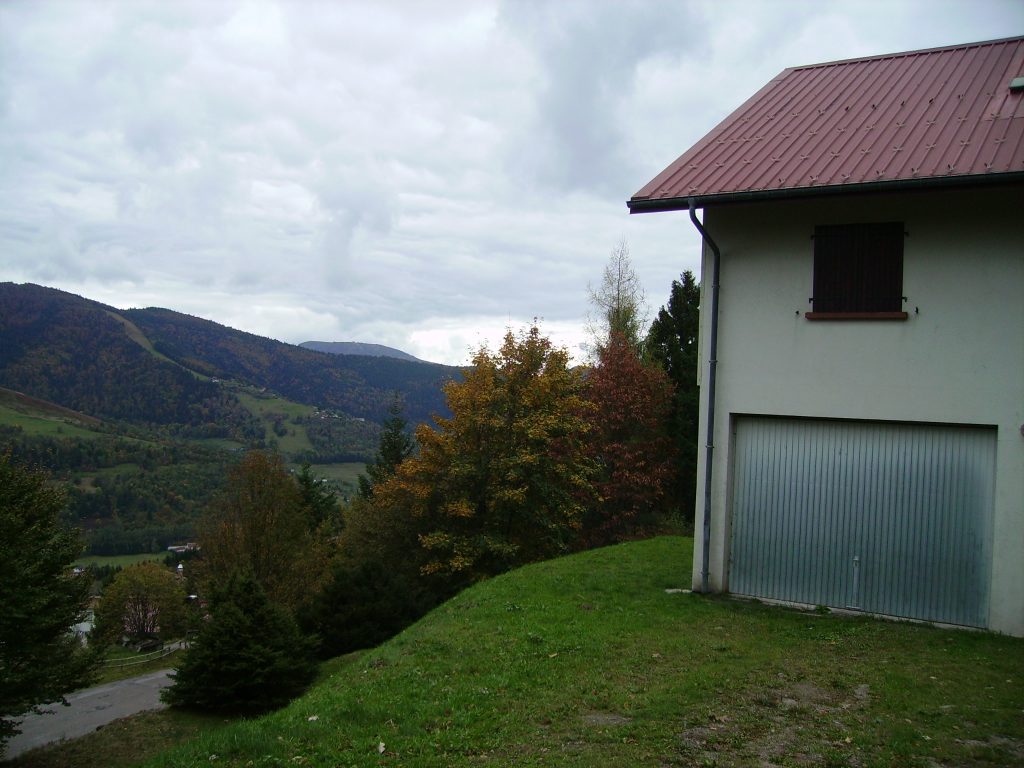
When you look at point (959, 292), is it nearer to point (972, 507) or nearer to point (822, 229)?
point (822, 229)

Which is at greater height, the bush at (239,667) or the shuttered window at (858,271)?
the shuttered window at (858,271)

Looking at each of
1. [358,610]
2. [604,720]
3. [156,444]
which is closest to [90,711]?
[358,610]

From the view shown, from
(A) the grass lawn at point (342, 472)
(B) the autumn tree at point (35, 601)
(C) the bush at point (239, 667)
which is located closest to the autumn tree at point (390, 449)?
(B) the autumn tree at point (35, 601)

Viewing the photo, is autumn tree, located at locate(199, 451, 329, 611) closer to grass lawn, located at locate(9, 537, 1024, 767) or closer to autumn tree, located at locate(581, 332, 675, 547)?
autumn tree, located at locate(581, 332, 675, 547)

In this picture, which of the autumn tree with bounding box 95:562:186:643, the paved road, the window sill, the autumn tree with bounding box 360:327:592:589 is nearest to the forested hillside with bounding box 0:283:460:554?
the autumn tree with bounding box 95:562:186:643

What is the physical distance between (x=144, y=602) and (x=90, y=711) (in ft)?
129

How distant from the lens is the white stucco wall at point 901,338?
30.7 ft

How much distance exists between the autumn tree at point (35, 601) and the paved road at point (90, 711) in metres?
2.99

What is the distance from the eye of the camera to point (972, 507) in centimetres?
964

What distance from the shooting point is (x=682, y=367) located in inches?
1326

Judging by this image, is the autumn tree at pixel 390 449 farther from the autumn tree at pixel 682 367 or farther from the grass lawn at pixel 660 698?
the grass lawn at pixel 660 698

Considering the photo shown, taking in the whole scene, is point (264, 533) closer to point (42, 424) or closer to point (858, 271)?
point (858, 271)

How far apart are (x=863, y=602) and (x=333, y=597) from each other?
14.9 meters

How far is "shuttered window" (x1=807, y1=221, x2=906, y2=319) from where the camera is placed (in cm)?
1006
